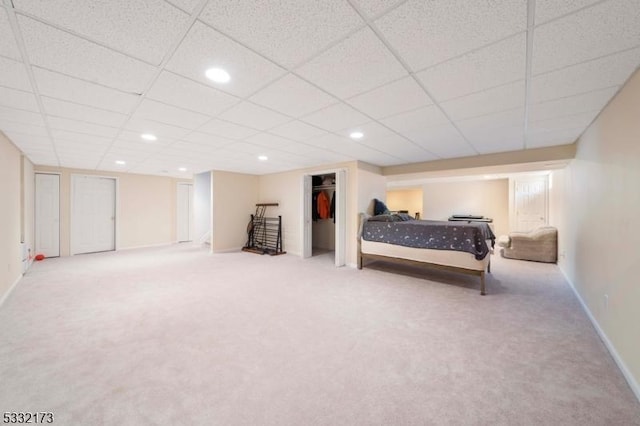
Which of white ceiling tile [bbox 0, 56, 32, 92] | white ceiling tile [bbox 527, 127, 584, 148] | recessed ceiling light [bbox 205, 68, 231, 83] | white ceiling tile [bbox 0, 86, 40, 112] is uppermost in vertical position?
white ceiling tile [bbox 527, 127, 584, 148]

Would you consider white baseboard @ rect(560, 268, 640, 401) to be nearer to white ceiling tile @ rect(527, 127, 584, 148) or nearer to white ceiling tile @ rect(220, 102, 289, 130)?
white ceiling tile @ rect(527, 127, 584, 148)

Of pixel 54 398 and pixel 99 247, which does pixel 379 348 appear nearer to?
pixel 54 398

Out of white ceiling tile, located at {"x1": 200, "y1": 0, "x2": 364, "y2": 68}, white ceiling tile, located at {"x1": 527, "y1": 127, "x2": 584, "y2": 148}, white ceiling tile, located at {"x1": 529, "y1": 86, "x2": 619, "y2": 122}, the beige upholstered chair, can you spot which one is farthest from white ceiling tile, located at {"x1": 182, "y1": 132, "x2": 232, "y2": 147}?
the beige upholstered chair

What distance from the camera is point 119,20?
1224mm

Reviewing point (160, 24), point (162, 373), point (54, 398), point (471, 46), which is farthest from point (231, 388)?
point (471, 46)

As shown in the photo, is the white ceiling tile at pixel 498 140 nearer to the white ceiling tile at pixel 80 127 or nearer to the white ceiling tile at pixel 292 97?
the white ceiling tile at pixel 292 97

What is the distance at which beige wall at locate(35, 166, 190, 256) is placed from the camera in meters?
5.86

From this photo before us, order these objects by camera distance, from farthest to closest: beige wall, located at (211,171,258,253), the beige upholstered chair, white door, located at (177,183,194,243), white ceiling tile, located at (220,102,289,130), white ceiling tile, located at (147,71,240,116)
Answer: white door, located at (177,183,194,243) < beige wall, located at (211,171,258,253) < the beige upholstered chair < white ceiling tile, located at (220,102,289,130) < white ceiling tile, located at (147,71,240,116)

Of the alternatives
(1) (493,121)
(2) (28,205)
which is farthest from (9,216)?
(1) (493,121)

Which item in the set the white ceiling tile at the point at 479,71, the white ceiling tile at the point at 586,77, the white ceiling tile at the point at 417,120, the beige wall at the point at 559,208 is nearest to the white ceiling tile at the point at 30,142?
the white ceiling tile at the point at 417,120

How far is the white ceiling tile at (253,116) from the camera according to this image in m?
2.33

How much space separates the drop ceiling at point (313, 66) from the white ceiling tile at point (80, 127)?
0.02 m

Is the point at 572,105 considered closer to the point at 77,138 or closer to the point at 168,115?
the point at 168,115

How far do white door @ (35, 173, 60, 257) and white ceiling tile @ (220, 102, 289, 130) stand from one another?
6.06m
